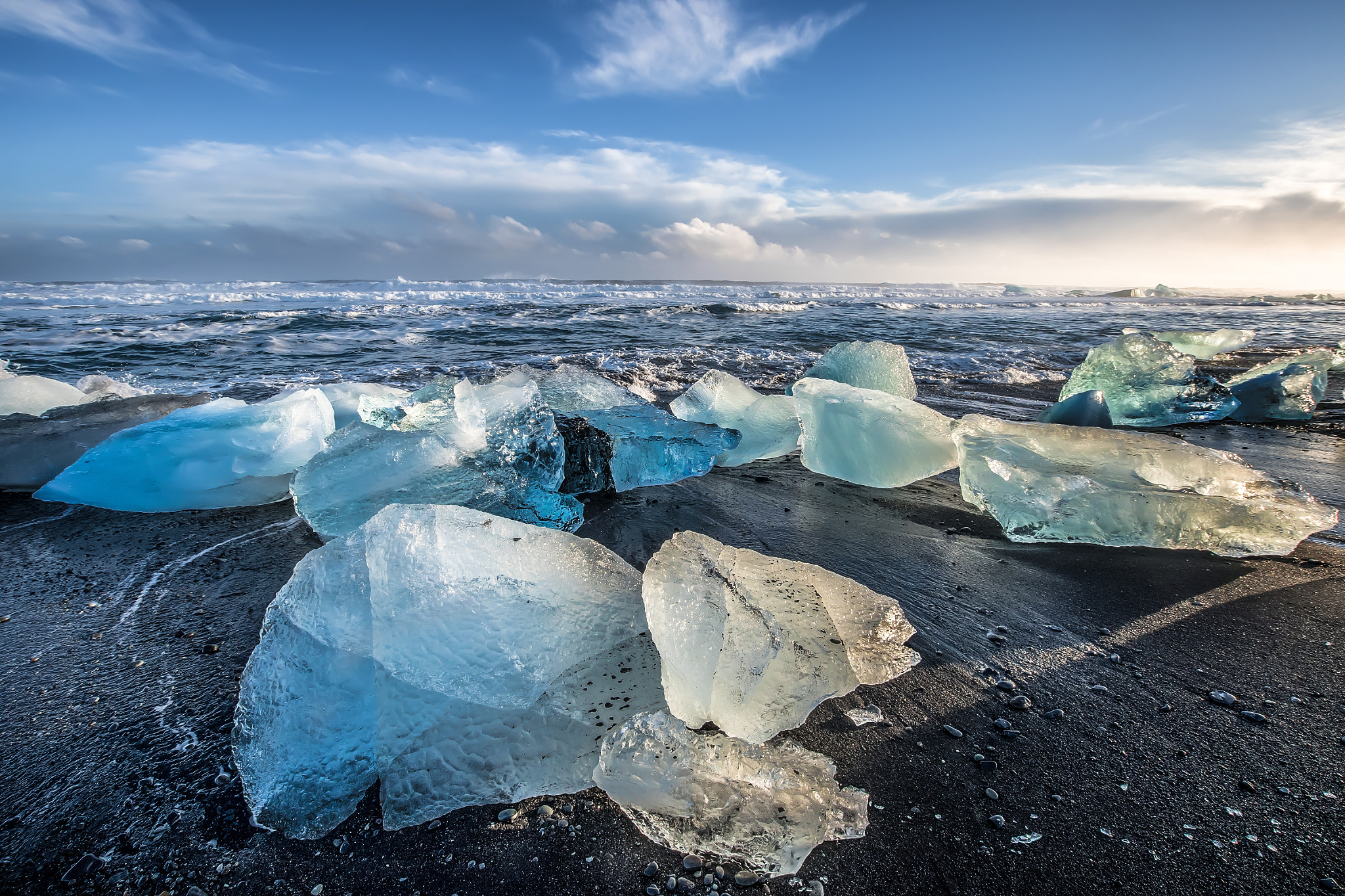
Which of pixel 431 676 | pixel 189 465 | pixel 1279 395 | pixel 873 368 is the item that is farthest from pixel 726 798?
pixel 1279 395

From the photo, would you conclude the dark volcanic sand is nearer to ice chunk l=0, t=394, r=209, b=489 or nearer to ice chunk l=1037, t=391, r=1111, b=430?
ice chunk l=0, t=394, r=209, b=489

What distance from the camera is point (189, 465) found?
240cm

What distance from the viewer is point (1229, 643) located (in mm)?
1490

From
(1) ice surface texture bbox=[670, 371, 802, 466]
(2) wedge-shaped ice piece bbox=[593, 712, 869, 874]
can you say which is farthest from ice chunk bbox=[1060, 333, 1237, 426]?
(2) wedge-shaped ice piece bbox=[593, 712, 869, 874]

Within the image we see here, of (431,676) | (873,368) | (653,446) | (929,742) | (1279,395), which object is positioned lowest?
(929,742)

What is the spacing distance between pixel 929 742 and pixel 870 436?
62.3 inches

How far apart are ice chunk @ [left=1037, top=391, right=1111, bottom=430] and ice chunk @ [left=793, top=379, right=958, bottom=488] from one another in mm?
1551

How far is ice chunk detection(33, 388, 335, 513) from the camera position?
2381 millimetres

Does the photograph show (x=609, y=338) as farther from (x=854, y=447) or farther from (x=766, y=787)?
(x=766, y=787)

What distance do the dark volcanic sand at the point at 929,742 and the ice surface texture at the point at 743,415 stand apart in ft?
3.39

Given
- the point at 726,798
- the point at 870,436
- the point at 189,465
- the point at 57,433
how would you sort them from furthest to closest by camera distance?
1. the point at 57,433
2. the point at 870,436
3. the point at 189,465
4. the point at 726,798

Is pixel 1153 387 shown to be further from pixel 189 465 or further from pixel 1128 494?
pixel 189 465

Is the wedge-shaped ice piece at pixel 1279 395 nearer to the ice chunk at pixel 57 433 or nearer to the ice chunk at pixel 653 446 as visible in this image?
the ice chunk at pixel 653 446

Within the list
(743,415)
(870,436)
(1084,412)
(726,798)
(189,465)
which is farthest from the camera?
(1084,412)
